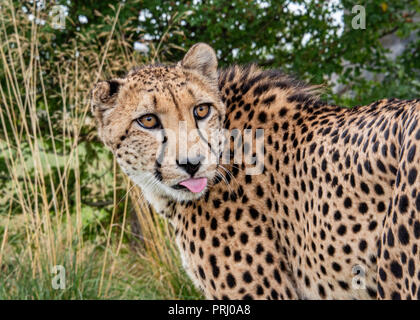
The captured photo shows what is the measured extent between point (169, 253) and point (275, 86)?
7.31ft

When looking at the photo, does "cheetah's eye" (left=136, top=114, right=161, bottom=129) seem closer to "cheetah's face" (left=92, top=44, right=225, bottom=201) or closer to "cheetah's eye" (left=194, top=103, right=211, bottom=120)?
"cheetah's face" (left=92, top=44, right=225, bottom=201)

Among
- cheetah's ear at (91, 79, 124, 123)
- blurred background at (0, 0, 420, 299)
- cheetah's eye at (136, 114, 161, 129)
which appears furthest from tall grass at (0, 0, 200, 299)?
cheetah's eye at (136, 114, 161, 129)

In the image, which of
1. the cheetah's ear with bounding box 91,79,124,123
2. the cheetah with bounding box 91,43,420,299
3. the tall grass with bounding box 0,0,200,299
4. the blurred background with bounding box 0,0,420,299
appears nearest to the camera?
the cheetah with bounding box 91,43,420,299

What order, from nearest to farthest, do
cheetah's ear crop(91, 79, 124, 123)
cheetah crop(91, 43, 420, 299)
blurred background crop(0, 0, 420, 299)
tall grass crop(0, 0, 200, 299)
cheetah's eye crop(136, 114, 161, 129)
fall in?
cheetah crop(91, 43, 420, 299), cheetah's eye crop(136, 114, 161, 129), cheetah's ear crop(91, 79, 124, 123), tall grass crop(0, 0, 200, 299), blurred background crop(0, 0, 420, 299)

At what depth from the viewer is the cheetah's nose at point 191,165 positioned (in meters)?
2.40

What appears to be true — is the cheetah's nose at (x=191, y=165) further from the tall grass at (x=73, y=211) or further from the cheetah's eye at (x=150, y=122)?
the tall grass at (x=73, y=211)

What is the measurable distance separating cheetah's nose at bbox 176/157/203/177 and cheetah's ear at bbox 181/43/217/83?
58 centimetres

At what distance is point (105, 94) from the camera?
107 inches

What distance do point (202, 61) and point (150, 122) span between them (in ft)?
1.50

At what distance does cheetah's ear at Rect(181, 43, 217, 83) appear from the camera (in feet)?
9.07

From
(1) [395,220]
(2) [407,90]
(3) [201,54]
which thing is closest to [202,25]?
(2) [407,90]

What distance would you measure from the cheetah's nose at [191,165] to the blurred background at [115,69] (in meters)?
1.87
